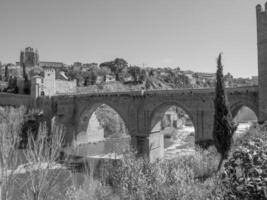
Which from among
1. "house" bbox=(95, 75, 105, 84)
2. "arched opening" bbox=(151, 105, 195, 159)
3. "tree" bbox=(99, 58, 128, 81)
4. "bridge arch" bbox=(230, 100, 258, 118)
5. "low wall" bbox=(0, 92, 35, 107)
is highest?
"tree" bbox=(99, 58, 128, 81)

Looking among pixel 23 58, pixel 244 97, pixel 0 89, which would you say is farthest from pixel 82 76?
pixel 244 97

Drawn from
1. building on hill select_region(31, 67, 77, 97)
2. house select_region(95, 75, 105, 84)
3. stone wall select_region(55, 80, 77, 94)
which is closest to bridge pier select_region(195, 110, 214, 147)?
building on hill select_region(31, 67, 77, 97)

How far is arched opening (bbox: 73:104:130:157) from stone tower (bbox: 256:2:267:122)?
1518 centimetres

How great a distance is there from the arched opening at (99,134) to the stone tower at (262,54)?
49.8 ft

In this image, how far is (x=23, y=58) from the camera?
90.9 metres

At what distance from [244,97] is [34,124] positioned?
2997 cm

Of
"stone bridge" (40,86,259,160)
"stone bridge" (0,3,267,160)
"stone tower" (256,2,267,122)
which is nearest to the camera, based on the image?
"stone tower" (256,2,267,122)

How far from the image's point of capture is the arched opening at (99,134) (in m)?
35.3

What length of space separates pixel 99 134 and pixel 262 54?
32418 mm

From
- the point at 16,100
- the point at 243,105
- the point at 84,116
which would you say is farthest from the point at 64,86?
the point at 243,105

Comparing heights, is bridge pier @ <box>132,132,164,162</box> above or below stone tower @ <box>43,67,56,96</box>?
below

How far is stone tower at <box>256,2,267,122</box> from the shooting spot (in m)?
16.7

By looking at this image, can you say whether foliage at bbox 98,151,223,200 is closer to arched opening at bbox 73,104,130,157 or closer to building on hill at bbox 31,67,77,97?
arched opening at bbox 73,104,130,157

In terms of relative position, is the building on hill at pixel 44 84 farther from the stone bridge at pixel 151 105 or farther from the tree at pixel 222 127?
the tree at pixel 222 127
